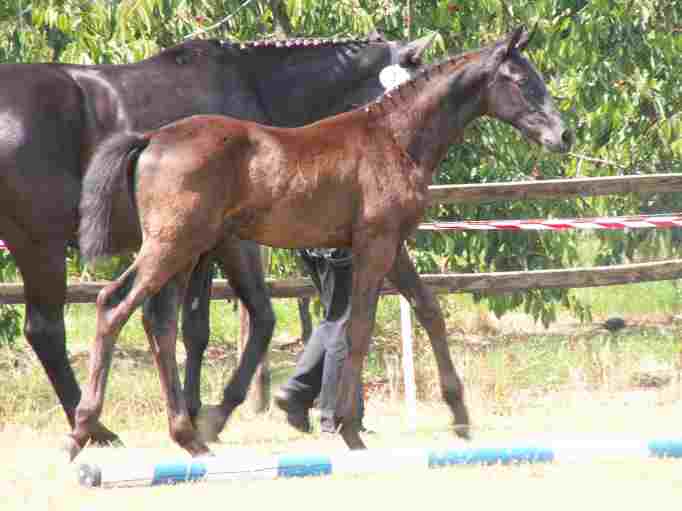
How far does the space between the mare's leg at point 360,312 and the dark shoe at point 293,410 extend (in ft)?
3.81

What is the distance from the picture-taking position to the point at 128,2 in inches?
345

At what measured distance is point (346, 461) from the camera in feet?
16.2

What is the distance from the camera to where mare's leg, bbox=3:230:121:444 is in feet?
20.6

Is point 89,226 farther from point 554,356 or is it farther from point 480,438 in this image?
point 554,356

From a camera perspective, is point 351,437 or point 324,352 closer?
point 351,437

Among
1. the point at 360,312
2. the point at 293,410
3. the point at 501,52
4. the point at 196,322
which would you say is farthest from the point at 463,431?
the point at 501,52

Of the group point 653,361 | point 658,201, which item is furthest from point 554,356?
point 658,201

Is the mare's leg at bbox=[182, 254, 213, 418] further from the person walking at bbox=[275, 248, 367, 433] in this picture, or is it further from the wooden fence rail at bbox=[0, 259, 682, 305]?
the wooden fence rail at bbox=[0, 259, 682, 305]

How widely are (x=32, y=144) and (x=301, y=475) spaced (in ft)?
7.10

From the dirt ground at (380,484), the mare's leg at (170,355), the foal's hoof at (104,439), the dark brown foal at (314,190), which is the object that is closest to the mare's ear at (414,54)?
the dark brown foal at (314,190)

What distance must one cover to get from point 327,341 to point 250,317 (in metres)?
0.59

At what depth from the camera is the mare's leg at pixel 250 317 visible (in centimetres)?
637

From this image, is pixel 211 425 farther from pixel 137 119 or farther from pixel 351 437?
pixel 137 119

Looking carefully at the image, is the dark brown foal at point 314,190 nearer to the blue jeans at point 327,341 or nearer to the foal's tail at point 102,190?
the foal's tail at point 102,190
